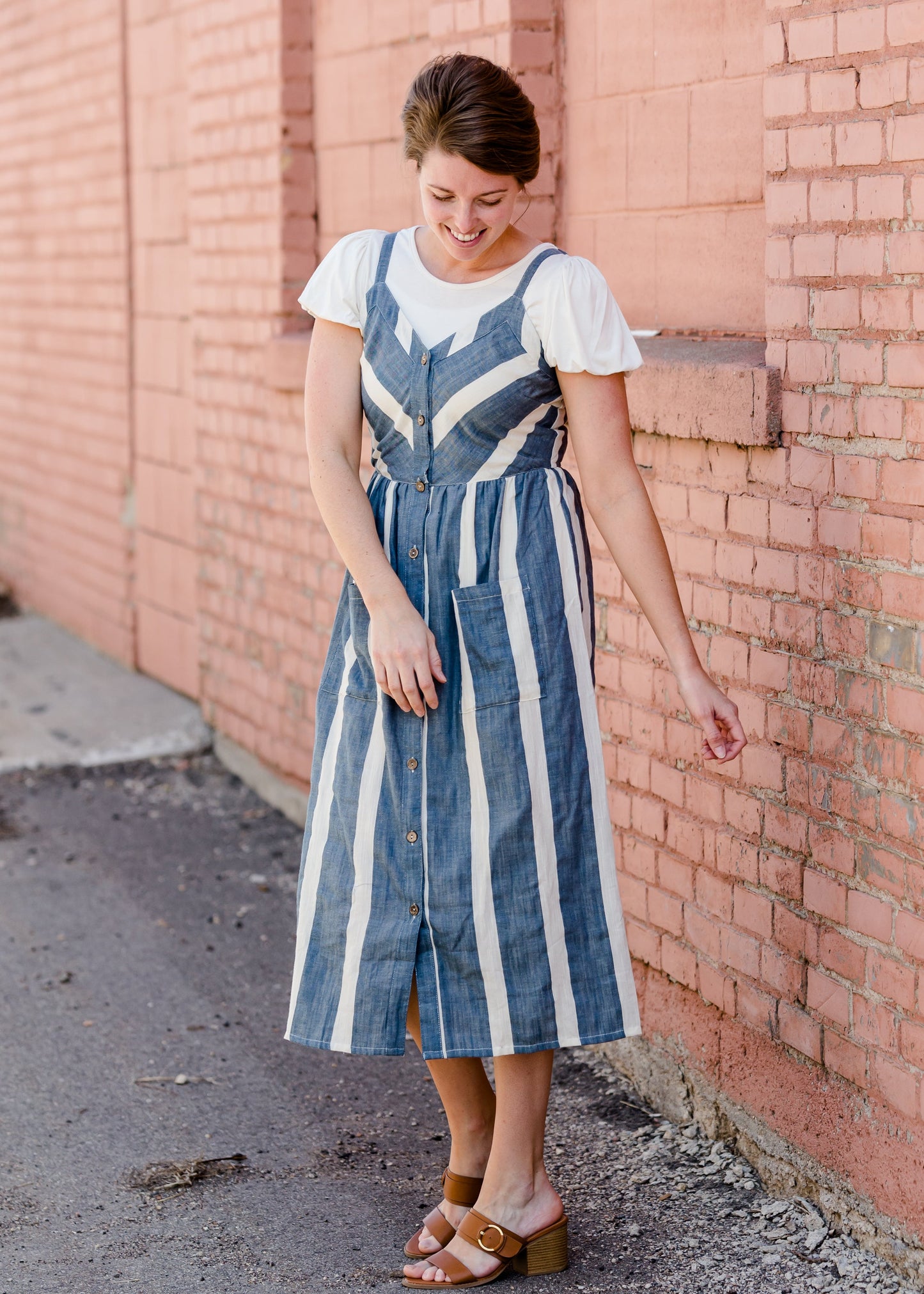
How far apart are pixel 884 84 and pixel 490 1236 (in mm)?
2063

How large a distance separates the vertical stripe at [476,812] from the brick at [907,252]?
2.59 ft

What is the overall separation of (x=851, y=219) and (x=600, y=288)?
0.50 m

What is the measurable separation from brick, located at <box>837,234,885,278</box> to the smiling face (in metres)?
0.59

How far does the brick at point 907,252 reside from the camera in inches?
104

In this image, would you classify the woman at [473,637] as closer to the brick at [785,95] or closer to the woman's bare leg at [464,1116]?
the woman's bare leg at [464,1116]

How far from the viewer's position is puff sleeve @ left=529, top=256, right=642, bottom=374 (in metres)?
2.60

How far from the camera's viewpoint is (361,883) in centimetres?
276

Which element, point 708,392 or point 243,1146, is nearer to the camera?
point 708,392

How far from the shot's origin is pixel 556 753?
2.72 metres

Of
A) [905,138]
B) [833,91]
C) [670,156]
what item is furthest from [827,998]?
[670,156]

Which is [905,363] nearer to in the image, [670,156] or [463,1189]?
[670,156]

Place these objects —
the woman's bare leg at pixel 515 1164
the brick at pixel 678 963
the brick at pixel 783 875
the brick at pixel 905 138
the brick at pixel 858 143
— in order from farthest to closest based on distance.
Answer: the brick at pixel 678 963 < the brick at pixel 783 875 < the woman's bare leg at pixel 515 1164 < the brick at pixel 858 143 < the brick at pixel 905 138

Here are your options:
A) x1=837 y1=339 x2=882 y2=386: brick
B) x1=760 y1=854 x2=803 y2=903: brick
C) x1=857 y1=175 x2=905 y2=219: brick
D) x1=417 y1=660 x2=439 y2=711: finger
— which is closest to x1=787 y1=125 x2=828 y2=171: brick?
x1=857 y1=175 x2=905 y2=219: brick

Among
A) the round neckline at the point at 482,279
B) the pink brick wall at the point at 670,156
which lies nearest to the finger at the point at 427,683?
the round neckline at the point at 482,279
